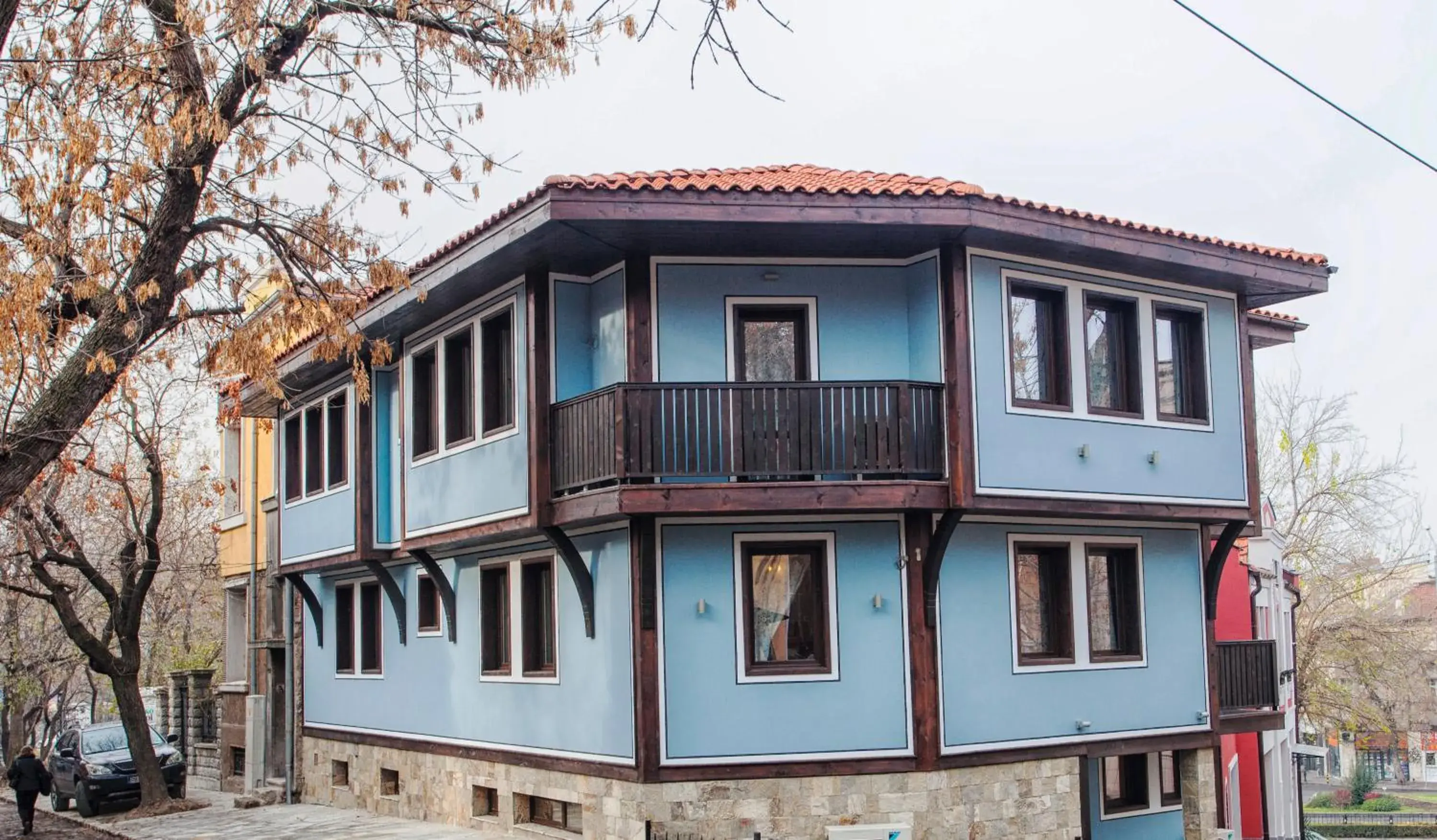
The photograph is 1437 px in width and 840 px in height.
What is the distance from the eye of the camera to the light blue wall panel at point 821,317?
15.0 m

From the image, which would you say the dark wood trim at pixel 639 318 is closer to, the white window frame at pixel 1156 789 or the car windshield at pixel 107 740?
the white window frame at pixel 1156 789

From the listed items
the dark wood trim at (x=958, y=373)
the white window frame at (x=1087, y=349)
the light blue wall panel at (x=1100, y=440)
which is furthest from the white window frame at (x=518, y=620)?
the white window frame at (x=1087, y=349)

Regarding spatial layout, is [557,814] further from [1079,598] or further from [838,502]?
[1079,598]

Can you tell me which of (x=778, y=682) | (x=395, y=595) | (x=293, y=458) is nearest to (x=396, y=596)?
(x=395, y=595)

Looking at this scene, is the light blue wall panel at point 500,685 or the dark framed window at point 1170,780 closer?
the light blue wall panel at point 500,685

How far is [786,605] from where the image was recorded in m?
14.9

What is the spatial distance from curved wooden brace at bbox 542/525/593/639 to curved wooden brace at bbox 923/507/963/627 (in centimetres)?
333

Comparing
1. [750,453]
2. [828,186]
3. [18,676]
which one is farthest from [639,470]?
[18,676]

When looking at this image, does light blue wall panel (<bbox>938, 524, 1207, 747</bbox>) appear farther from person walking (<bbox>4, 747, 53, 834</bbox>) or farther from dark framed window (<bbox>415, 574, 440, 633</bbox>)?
person walking (<bbox>4, 747, 53, 834</bbox>)

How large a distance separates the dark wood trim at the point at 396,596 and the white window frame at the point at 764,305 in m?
6.82

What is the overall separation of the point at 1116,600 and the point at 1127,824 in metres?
2.64

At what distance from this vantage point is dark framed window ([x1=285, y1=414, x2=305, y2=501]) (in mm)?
23047

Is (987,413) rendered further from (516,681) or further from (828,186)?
(516,681)

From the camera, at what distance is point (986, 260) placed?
49.6ft
